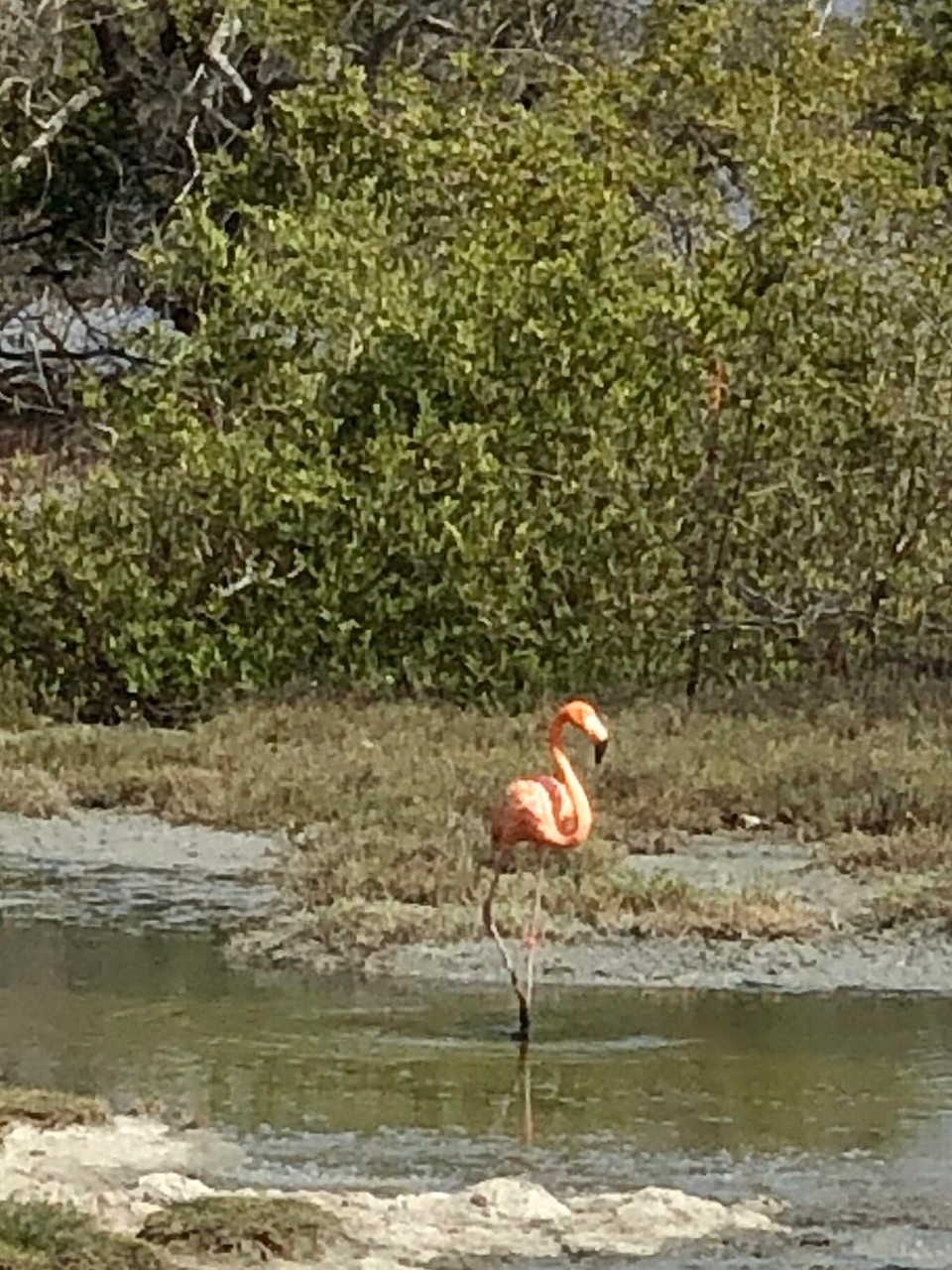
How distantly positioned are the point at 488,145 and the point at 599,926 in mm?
8192

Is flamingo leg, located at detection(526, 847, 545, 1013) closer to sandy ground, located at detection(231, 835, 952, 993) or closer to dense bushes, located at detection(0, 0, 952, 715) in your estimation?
sandy ground, located at detection(231, 835, 952, 993)

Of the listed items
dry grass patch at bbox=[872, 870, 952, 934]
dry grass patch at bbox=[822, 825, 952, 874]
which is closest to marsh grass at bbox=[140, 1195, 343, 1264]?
dry grass patch at bbox=[872, 870, 952, 934]

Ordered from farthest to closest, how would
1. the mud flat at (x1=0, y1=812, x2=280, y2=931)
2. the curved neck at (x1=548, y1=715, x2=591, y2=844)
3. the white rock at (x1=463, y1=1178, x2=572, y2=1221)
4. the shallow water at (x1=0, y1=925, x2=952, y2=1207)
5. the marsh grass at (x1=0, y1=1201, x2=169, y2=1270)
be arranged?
the mud flat at (x1=0, y1=812, x2=280, y2=931) < the curved neck at (x1=548, y1=715, x2=591, y2=844) < the shallow water at (x1=0, y1=925, x2=952, y2=1207) < the white rock at (x1=463, y1=1178, x2=572, y2=1221) < the marsh grass at (x1=0, y1=1201, x2=169, y2=1270)

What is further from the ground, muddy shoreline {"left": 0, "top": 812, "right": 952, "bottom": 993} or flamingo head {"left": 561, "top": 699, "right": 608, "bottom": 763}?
flamingo head {"left": 561, "top": 699, "right": 608, "bottom": 763}

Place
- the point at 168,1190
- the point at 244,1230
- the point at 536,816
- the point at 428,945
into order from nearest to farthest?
the point at 244,1230 → the point at 168,1190 → the point at 536,816 → the point at 428,945

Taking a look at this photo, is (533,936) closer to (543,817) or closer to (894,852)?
(543,817)

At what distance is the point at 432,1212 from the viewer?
26.2 ft

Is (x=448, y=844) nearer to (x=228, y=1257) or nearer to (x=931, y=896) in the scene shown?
(x=931, y=896)

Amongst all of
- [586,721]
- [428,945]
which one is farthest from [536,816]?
[428,945]

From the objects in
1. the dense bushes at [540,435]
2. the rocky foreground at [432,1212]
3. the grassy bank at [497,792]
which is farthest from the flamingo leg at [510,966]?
the dense bushes at [540,435]

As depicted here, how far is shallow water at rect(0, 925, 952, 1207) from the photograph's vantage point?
8727 mm

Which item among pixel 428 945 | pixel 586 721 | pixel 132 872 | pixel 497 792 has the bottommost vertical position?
pixel 132 872

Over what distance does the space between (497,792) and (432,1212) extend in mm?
6924

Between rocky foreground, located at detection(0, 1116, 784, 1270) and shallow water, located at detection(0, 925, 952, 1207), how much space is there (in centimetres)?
27
